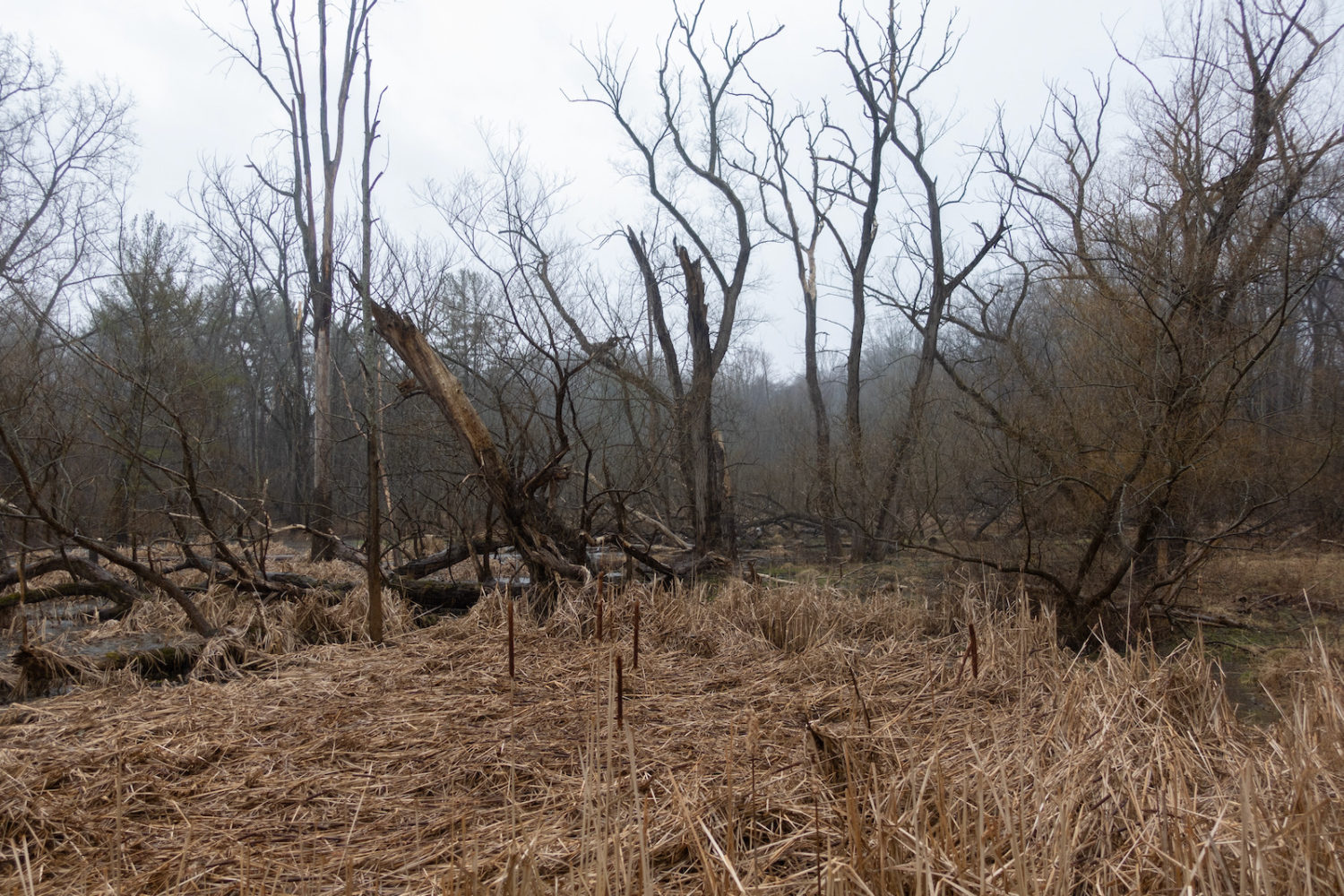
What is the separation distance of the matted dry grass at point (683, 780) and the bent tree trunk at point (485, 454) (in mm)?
1617

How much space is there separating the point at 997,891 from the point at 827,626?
139 inches

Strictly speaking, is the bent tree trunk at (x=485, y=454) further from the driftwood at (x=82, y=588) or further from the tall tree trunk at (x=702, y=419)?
the tall tree trunk at (x=702, y=419)

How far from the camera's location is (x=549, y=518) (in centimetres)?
675

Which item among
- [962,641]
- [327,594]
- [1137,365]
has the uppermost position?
[1137,365]

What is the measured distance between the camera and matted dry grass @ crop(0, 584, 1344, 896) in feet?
6.43

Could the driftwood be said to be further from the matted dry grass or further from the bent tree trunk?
the bent tree trunk

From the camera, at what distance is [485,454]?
6.11 meters

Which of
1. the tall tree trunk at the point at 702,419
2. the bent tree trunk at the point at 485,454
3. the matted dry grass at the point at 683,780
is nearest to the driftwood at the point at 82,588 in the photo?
the matted dry grass at the point at 683,780

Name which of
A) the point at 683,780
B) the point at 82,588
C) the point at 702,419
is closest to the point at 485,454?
the point at 82,588

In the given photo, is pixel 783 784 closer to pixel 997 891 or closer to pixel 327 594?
pixel 997 891

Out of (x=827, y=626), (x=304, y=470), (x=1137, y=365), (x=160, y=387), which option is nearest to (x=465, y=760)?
(x=827, y=626)

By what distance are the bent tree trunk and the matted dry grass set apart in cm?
162

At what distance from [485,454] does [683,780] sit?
3854 mm

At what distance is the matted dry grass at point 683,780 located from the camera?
1960 millimetres
